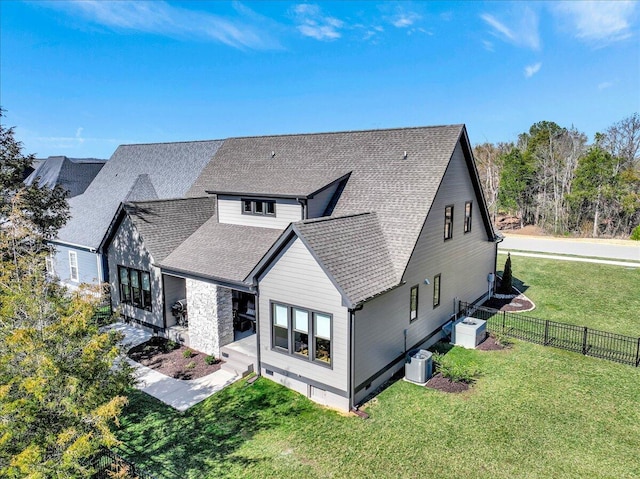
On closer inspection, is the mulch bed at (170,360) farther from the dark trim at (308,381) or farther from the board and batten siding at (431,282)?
the board and batten siding at (431,282)

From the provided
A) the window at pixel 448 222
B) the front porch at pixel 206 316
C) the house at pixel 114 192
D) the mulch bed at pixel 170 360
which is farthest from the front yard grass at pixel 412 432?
the house at pixel 114 192

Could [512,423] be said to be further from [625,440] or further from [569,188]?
A: [569,188]

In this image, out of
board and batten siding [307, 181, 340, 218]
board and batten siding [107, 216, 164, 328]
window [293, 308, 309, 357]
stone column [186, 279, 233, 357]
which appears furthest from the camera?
board and batten siding [107, 216, 164, 328]

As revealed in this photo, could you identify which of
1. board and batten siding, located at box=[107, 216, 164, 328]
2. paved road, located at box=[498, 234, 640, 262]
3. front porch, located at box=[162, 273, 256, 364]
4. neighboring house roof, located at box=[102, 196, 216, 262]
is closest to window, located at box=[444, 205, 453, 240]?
front porch, located at box=[162, 273, 256, 364]

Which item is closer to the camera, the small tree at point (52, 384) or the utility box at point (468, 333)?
the small tree at point (52, 384)

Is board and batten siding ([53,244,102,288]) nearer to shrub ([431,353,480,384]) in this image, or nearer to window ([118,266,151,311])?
window ([118,266,151,311])

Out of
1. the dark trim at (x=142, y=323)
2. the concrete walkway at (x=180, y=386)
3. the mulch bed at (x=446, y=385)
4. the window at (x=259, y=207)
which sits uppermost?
the window at (x=259, y=207)

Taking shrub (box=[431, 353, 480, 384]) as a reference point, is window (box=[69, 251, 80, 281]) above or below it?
above

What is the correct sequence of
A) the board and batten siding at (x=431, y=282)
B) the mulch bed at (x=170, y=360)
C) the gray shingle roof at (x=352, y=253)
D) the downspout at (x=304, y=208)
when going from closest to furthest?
1. the gray shingle roof at (x=352, y=253)
2. the board and batten siding at (x=431, y=282)
3. the mulch bed at (x=170, y=360)
4. the downspout at (x=304, y=208)
